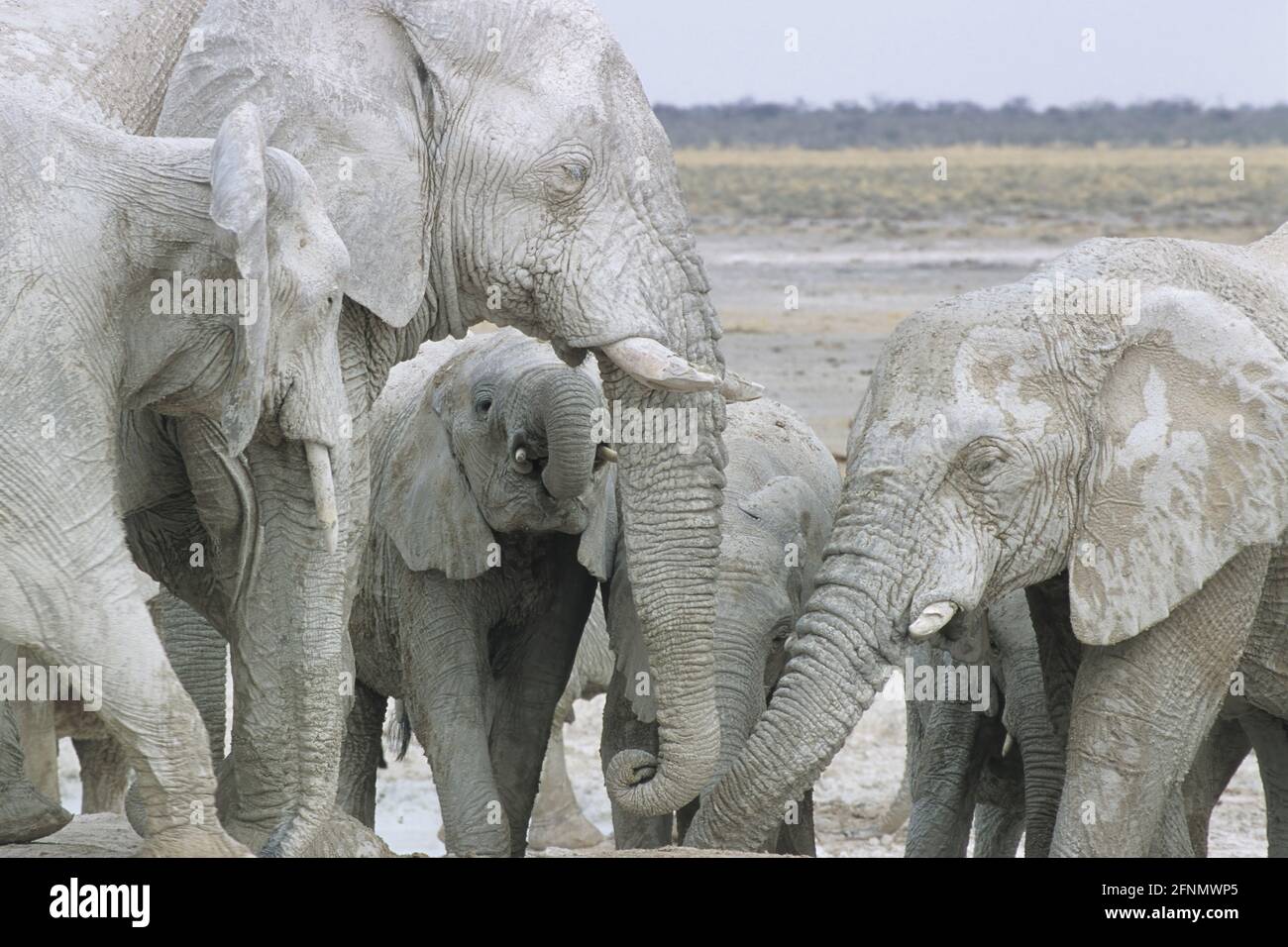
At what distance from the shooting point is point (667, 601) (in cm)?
521

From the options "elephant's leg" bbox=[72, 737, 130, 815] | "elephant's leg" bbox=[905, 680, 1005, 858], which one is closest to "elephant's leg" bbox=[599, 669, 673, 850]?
"elephant's leg" bbox=[905, 680, 1005, 858]

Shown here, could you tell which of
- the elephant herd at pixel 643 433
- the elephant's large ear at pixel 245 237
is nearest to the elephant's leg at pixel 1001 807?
the elephant herd at pixel 643 433

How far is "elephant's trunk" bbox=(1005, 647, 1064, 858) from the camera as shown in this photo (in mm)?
5809

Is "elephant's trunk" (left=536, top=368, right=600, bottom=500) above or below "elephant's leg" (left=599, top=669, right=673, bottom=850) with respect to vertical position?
above

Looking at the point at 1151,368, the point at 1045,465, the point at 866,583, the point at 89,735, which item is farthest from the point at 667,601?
the point at 89,735

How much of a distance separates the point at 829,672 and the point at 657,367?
78cm

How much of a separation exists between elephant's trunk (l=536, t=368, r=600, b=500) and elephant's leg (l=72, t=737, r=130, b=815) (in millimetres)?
2572

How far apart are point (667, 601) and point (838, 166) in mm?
58475

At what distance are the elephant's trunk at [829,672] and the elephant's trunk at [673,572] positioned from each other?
0.21m

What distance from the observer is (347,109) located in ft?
16.6

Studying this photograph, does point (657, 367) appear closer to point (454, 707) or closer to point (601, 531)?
point (601, 531)

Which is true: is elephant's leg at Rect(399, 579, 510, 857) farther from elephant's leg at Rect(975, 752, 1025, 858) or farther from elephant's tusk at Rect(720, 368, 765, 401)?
elephant's leg at Rect(975, 752, 1025, 858)

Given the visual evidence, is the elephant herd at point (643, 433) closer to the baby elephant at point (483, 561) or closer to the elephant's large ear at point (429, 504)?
the baby elephant at point (483, 561)

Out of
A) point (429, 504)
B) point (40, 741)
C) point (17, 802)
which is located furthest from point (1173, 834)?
point (40, 741)
